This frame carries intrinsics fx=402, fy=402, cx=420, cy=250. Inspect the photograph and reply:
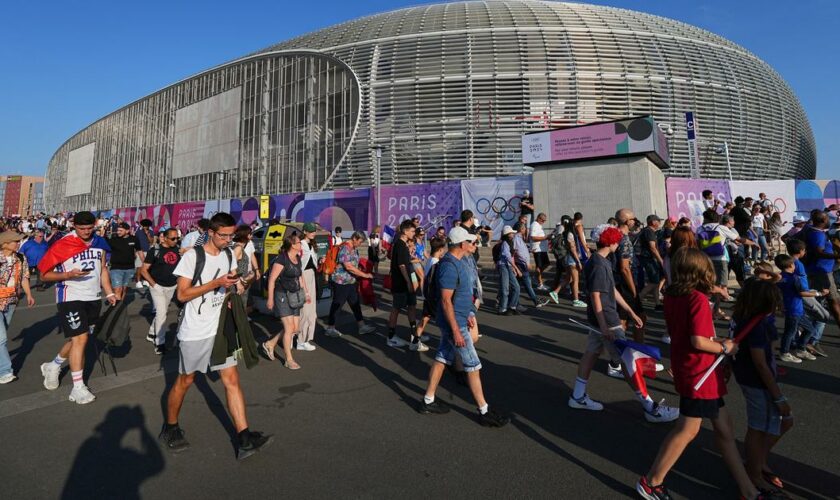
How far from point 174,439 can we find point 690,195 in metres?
21.7

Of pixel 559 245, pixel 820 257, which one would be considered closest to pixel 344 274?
pixel 559 245

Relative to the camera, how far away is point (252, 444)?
9.97 feet

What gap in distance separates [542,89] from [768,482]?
93.2ft

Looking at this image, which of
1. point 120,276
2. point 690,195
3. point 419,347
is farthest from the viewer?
point 690,195

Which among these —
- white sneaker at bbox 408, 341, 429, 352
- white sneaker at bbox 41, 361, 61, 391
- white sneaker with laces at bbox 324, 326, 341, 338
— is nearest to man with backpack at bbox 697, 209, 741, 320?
white sneaker at bbox 408, 341, 429, 352

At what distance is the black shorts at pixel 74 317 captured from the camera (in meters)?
4.20

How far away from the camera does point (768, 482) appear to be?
8.25ft

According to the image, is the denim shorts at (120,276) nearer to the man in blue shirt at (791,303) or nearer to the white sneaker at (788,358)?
the man in blue shirt at (791,303)

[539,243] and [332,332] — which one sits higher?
[539,243]

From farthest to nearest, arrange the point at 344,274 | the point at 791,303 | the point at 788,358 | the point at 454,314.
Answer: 1. the point at 344,274
2. the point at 788,358
3. the point at 791,303
4. the point at 454,314

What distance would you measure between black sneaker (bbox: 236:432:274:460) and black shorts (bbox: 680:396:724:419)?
290cm

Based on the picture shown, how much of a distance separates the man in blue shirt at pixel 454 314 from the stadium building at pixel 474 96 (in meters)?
19.6

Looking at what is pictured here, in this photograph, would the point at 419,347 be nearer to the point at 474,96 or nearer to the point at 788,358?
the point at 788,358

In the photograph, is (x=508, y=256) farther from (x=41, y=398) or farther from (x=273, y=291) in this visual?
(x=41, y=398)
